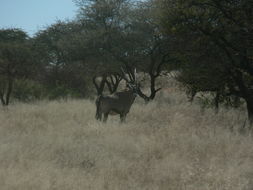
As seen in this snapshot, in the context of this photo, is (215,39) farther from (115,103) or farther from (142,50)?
(142,50)

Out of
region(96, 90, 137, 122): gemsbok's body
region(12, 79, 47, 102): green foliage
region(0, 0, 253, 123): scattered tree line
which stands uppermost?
region(0, 0, 253, 123): scattered tree line

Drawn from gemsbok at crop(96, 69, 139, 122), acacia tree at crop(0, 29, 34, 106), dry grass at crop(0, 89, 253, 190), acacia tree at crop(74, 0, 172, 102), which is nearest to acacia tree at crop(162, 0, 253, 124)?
dry grass at crop(0, 89, 253, 190)

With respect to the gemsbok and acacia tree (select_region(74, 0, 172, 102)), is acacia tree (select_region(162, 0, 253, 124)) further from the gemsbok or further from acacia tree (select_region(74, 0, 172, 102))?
acacia tree (select_region(74, 0, 172, 102))

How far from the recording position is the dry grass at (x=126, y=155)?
6.20m

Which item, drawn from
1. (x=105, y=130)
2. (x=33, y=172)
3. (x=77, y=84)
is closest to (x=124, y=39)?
(x=77, y=84)

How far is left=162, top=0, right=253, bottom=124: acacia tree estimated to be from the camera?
11094 millimetres

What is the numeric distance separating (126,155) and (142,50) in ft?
47.8

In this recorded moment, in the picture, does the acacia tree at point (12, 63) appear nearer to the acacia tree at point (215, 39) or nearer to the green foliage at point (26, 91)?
the green foliage at point (26, 91)

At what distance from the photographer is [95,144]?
8938 millimetres

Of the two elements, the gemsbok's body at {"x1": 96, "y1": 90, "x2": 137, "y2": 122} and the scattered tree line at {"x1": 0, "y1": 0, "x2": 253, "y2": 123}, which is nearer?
the scattered tree line at {"x1": 0, "y1": 0, "x2": 253, "y2": 123}

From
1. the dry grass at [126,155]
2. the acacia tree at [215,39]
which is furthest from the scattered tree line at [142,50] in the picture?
the dry grass at [126,155]

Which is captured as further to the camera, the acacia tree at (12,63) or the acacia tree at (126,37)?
the acacia tree at (126,37)

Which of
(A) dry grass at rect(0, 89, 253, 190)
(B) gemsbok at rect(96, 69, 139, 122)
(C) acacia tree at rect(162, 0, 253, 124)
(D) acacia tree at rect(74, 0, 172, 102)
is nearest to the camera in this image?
(A) dry grass at rect(0, 89, 253, 190)

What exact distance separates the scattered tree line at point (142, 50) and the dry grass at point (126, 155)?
1739mm
